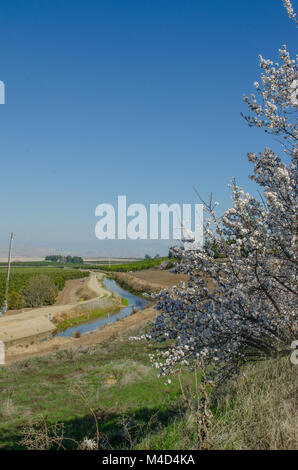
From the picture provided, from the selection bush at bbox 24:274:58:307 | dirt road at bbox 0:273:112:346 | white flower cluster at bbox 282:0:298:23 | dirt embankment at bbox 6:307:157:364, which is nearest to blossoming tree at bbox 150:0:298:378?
white flower cluster at bbox 282:0:298:23

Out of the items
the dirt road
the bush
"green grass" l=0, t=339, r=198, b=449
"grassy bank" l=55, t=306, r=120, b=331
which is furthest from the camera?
the bush

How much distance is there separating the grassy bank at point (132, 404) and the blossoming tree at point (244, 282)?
32.7 inches

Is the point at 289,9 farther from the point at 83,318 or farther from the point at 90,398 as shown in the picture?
the point at 83,318

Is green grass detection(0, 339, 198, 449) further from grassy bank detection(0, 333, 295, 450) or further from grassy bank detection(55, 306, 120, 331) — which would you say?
grassy bank detection(55, 306, 120, 331)

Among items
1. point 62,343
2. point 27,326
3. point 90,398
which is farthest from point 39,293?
point 90,398

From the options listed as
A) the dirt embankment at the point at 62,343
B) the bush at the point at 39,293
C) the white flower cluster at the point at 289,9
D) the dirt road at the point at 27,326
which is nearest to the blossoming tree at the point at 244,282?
the white flower cluster at the point at 289,9

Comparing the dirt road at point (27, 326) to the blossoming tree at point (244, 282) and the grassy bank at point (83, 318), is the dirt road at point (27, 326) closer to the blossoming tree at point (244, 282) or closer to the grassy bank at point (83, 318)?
the grassy bank at point (83, 318)

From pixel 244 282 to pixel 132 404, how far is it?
8.79m

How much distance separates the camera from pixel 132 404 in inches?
536

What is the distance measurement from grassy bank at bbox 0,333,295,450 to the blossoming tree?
0.83m

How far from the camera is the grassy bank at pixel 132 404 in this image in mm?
5789

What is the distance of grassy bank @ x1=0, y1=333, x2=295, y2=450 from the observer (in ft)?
19.0
